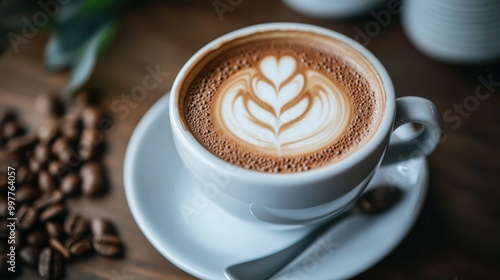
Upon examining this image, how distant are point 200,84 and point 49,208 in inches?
12.4

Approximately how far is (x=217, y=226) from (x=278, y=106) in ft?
0.62

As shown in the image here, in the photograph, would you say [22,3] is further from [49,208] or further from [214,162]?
[214,162]

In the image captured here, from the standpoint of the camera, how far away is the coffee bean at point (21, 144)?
A: 1043 mm

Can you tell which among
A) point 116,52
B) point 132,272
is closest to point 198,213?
point 132,272

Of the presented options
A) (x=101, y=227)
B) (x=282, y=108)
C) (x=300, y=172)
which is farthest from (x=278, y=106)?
(x=101, y=227)

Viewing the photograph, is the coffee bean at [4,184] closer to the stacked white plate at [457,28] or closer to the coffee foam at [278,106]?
the coffee foam at [278,106]

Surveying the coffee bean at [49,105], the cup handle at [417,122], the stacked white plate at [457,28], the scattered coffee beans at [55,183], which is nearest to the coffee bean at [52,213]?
the scattered coffee beans at [55,183]

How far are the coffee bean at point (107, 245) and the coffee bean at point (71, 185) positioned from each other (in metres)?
0.11

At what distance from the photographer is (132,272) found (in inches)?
34.8

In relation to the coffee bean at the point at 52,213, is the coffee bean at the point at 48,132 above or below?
above

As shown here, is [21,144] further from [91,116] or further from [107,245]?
[107,245]

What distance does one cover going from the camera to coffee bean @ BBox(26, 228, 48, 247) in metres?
0.92

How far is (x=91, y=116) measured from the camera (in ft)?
3.51

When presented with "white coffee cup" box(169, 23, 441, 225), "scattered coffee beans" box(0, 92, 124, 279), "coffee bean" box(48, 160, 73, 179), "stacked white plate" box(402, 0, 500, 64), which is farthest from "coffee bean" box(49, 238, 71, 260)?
"stacked white plate" box(402, 0, 500, 64)
